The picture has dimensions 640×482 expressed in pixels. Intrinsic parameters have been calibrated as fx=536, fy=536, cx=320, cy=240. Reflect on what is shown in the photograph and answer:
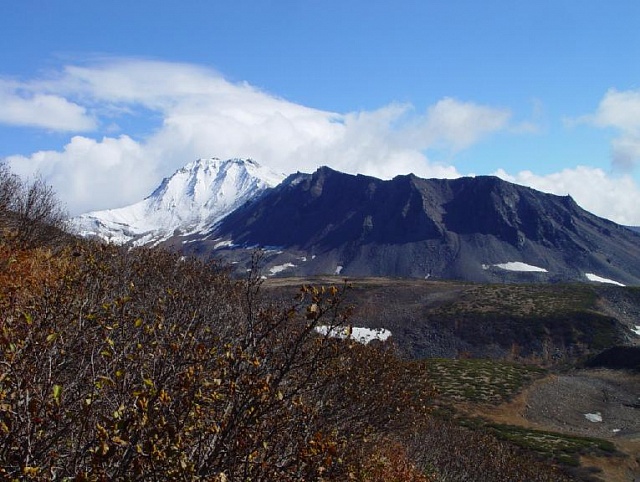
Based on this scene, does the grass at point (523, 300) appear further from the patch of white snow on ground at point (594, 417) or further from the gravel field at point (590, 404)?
the patch of white snow on ground at point (594, 417)

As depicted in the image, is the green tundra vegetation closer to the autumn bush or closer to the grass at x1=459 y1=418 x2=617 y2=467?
the autumn bush

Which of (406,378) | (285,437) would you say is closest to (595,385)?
(406,378)

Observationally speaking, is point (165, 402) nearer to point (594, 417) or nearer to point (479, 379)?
point (594, 417)

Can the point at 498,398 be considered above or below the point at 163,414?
below

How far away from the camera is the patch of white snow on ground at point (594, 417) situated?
54.3 m

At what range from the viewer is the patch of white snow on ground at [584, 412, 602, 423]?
54.3 m

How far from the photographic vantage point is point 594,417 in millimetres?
55219

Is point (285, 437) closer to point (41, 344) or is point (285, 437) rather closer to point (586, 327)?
point (41, 344)

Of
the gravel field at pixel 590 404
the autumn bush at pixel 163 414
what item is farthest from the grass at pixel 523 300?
the autumn bush at pixel 163 414

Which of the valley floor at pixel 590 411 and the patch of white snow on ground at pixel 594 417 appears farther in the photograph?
the patch of white snow on ground at pixel 594 417

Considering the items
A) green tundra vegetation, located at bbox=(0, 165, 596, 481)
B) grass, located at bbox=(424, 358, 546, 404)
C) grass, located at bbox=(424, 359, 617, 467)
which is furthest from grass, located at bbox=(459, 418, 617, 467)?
green tundra vegetation, located at bbox=(0, 165, 596, 481)

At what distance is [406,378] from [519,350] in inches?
3396

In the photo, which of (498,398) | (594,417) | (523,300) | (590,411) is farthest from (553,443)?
(523,300)

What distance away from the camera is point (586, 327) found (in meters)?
99.1
